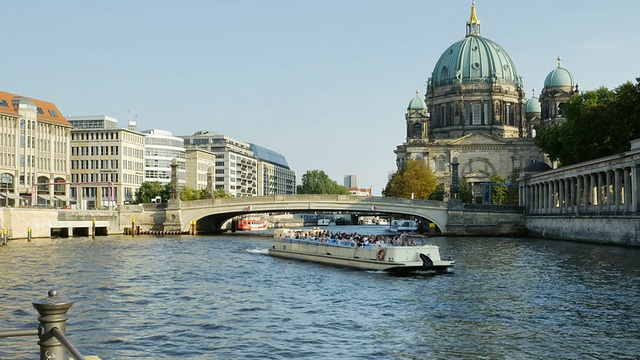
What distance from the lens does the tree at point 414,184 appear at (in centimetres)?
15438

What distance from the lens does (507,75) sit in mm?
191875

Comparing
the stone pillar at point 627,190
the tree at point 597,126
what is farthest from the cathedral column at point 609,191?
the tree at point 597,126

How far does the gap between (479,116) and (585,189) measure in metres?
103

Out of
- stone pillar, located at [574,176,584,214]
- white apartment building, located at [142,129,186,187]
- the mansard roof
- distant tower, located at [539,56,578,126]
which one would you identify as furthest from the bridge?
distant tower, located at [539,56,578,126]

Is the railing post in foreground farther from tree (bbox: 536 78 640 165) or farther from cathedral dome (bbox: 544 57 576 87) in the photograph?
cathedral dome (bbox: 544 57 576 87)

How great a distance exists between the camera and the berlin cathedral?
17888cm

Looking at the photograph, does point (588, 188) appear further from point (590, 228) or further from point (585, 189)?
point (590, 228)

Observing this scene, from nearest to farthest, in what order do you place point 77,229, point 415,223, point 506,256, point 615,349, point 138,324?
point 615,349
point 138,324
point 506,256
point 77,229
point 415,223

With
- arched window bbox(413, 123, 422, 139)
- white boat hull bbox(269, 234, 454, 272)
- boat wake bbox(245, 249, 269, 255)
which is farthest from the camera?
arched window bbox(413, 123, 422, 139)

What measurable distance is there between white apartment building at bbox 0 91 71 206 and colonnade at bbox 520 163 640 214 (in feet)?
222

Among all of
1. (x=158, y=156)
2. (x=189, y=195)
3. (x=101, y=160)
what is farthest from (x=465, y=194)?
(x=101, y=160)

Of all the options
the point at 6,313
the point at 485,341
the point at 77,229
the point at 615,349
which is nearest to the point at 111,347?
the point at 6,313

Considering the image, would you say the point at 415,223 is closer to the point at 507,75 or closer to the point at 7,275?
the point at 507,75

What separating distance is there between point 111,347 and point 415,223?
130968mm
